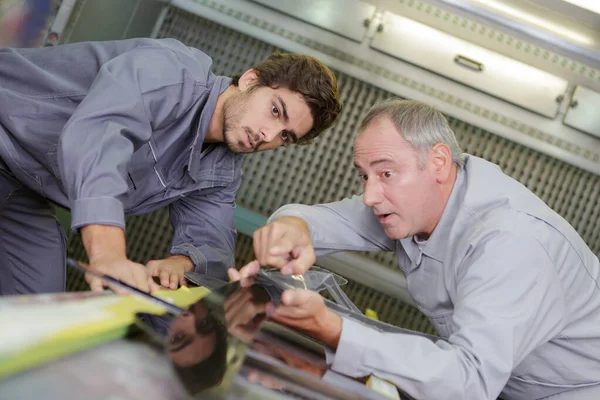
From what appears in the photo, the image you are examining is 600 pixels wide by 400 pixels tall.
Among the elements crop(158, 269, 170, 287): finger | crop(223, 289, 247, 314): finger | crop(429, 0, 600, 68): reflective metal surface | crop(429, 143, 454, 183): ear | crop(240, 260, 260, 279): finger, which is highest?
crop(429, 0, 600, 68): reflective metal surface

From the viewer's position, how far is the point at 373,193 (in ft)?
5.49


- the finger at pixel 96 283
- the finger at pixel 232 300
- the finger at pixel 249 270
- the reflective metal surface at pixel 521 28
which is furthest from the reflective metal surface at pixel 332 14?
the finger at pixel 96 283

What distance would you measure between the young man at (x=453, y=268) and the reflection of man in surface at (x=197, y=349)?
20 centimetres

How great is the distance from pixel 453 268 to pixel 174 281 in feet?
2.56

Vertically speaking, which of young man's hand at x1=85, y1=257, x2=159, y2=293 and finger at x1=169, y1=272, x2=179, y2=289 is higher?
young man's hand at x1=85, y1=257, x2=159, y2=293

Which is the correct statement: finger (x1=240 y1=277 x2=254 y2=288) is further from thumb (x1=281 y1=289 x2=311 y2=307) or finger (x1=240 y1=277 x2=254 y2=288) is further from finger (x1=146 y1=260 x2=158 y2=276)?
finger (x1=146 y1=260 x2=158 y2=276)

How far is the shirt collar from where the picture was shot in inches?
76.2

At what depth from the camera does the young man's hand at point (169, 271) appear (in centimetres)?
166

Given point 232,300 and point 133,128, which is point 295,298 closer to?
point 232,300

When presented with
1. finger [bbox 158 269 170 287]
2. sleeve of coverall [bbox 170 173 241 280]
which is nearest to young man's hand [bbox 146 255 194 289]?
finger [bbox 158 269 170 287]

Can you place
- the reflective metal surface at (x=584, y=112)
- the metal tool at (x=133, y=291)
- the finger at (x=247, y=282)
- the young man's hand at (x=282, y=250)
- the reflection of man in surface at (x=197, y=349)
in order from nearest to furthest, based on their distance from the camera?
the reflection of man in surface at (x=197, y=349) < the metal tool at (x=133, y=291) < the finger at (x=247, y=282) < the young man's hand at (x=282, y=250) < the reflective metal surface at (x=584, y=112)

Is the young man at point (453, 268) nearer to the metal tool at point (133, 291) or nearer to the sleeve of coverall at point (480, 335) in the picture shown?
the sleeve of coverall at point (480, 335)

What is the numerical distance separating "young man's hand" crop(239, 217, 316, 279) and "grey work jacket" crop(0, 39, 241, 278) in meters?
0.35

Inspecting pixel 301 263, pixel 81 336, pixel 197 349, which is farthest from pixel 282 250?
pixel 81 336
